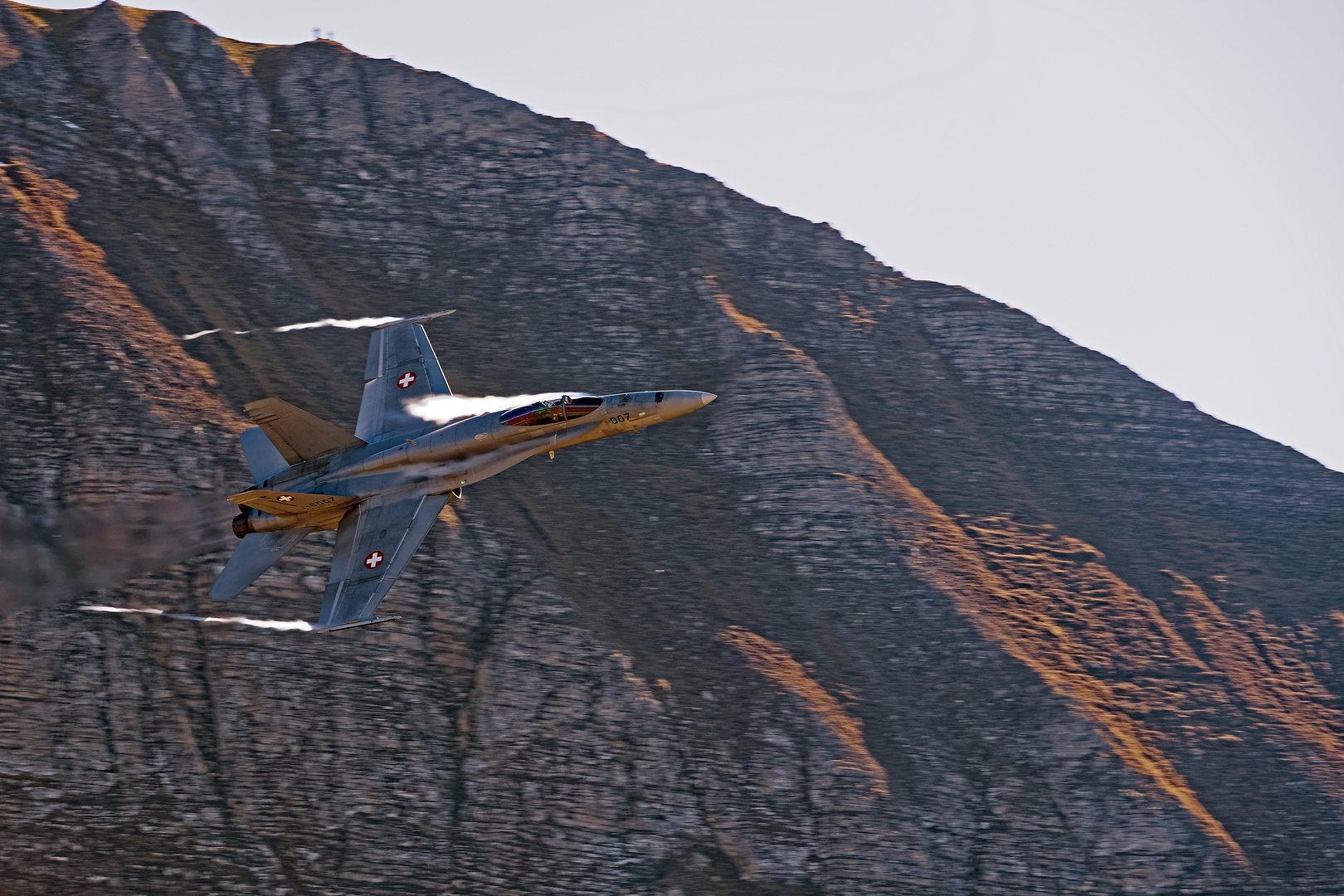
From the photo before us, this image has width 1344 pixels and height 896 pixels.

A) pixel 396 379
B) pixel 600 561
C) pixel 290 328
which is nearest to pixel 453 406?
pixel 396 379

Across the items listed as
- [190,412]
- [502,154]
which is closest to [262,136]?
[502,154]

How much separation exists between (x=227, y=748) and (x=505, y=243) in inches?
1118

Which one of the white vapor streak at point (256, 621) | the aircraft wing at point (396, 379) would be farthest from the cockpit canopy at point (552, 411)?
the white vapor streak at point (256, 621)

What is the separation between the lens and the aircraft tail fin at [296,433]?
30.1m

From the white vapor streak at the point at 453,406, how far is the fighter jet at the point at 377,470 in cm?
33

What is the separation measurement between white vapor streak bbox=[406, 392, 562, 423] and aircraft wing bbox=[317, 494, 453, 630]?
2.22 metres

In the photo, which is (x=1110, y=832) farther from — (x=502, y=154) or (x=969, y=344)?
(x=502, y=154)

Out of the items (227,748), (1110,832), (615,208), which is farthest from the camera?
(615,208)

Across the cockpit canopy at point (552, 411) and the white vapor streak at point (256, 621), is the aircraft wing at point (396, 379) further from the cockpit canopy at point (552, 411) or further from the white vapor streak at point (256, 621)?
the white vapor streak at point (256, 621)

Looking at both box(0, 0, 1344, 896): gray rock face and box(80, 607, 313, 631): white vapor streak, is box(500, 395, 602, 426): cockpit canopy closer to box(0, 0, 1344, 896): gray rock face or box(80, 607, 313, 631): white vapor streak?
box(0, 0, 1344, 896): gray rock face

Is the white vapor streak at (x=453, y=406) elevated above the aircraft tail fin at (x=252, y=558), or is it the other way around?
the white vapor streak at (x=453, y=406)

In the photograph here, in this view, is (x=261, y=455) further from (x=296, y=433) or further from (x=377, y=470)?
(x=377, y=470)

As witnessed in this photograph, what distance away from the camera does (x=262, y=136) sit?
197 ft

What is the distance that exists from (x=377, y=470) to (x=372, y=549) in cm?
209
